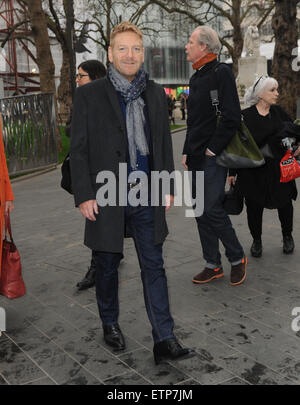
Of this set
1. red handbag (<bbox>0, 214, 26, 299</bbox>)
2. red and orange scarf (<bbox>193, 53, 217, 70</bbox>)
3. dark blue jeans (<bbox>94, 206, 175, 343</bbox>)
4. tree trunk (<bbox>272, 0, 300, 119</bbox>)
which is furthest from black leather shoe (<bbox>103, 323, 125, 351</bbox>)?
tree trunk (<bbox>272, 0, 300, 119</bbox>)

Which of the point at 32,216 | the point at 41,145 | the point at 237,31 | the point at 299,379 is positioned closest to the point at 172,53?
the point at 237,31

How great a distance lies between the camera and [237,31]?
111 ft

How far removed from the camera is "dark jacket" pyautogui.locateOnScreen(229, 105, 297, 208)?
5.15m

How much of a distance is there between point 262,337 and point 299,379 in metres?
0.58

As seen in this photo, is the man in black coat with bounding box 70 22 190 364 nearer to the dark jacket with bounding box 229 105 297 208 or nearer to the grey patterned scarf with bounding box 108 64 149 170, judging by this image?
the grey patterned scarf with bounding box 108 64 149 170

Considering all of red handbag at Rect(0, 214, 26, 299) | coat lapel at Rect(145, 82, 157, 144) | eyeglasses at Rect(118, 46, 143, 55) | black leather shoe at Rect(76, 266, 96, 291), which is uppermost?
eyeglasses at Rect(118, 46, 143, 55)

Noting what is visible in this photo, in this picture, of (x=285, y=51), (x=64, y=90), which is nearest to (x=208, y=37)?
(x=285, y=51)

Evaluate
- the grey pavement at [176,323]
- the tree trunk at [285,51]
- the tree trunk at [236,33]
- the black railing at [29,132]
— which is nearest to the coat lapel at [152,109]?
the grey pavement at [176,323]

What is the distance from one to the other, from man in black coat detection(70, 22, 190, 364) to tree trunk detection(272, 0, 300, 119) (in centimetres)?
1352

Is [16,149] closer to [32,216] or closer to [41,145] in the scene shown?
[41,145]

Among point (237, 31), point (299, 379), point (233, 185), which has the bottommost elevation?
point (299, 379)

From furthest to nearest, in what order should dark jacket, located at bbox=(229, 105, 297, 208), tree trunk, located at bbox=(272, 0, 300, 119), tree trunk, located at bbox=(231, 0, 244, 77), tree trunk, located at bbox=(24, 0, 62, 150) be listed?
→ 1. tree trunk, located at bbox=(231, 0, 244, 77)
2. tree trunk, located at bbox=(24, 0, 62, 150)
3. tree trunk, located at bbox=(272, 0, 300, 119)
4. dark jacket, located at bbox=(229, 105, 297, 208)

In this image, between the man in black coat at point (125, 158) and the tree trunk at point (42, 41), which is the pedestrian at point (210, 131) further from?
the tree trunk at point (42, 41)

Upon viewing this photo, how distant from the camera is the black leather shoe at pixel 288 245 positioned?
5359 millimetres
